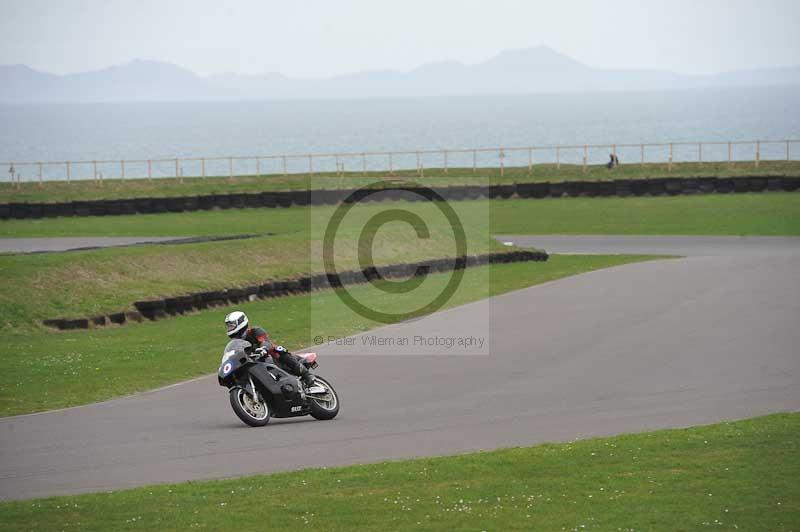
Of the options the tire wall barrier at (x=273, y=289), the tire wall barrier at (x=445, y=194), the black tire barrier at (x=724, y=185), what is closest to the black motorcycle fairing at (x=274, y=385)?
the tire wall barrier at (x=273, y=289)

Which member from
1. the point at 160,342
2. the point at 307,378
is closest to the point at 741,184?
the point at 160,342

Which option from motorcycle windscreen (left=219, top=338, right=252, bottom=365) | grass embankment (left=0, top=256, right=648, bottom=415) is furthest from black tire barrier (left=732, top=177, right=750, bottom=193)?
motorcycle windscreen (left=219, top=338, right=252, bottom=365)

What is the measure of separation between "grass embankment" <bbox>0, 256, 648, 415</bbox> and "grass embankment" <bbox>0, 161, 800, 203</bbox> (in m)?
29.7

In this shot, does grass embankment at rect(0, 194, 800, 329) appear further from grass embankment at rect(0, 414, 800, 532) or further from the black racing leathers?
grass embankment at rect(0, 414, 800, 532)

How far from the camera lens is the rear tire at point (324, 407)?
1594 cm

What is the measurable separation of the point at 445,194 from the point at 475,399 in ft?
132

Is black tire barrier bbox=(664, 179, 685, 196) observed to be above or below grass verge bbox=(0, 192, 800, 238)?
above

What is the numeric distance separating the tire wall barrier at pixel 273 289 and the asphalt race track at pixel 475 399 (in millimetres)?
4617

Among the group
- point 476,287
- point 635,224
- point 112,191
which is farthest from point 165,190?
point 476,287

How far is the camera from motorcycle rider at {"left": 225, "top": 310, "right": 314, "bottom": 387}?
15.6 metres

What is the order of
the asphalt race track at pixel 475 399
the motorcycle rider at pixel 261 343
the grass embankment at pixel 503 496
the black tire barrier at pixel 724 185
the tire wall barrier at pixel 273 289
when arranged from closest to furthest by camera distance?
the grass embankment at pixel 503 496
the asphalt race track at pixel 475 399
the motorcycle rider at pixel 261 343
the tire wall barrier at pixel 273 289
the black tire barrier at pixel 724 185

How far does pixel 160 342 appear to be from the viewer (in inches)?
922

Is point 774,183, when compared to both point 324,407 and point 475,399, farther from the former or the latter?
point 324,407

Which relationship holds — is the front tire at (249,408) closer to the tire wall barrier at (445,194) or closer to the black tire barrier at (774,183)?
the tire wall barrier at (445,194)
